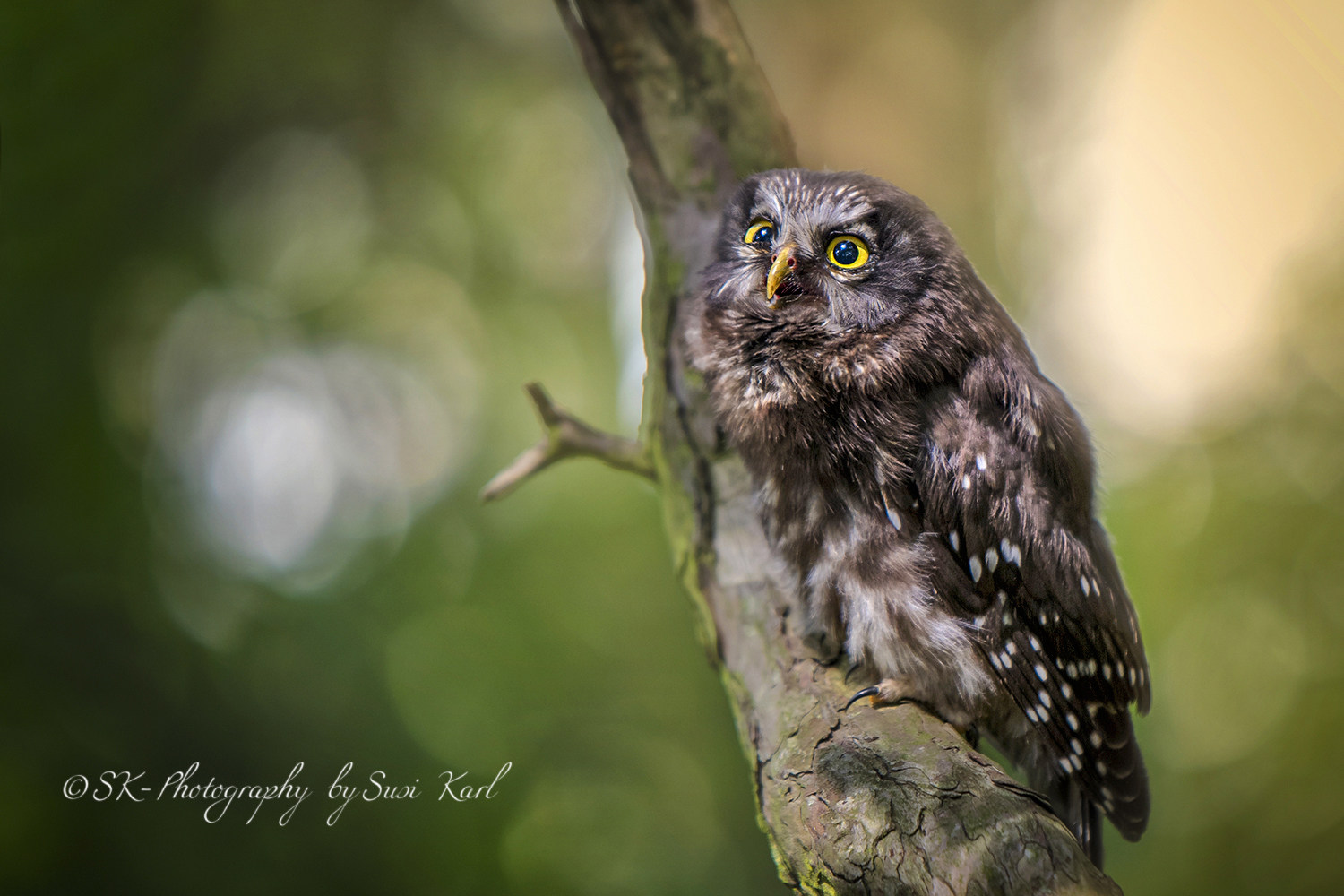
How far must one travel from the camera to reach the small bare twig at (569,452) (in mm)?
1920

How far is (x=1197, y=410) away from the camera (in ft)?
8.91

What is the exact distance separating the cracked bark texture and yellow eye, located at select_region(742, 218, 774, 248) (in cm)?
25

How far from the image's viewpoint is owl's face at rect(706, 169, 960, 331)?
1352 millimetres

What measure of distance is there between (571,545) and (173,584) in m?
1.54

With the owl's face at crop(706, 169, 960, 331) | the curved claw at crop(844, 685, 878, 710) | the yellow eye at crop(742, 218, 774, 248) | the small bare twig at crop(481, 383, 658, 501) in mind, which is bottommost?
the curved claw at crop(844, 685, 878, 710)

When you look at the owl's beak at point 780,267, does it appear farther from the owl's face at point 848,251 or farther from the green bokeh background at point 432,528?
the green bokeh background at point 432,528

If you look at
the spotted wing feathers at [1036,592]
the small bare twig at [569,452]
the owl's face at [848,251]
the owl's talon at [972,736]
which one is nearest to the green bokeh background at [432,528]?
the owl's face at [848,251]

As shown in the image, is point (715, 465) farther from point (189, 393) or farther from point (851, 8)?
point (189, 393)

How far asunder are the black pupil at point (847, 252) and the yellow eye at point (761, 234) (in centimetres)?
14

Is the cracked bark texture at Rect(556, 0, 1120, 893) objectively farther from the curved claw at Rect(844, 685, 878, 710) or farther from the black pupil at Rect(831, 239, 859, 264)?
the black pupil at Rect(831, 239, 859, 264)

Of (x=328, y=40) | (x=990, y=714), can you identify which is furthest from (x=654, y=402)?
(x=328, y=40)

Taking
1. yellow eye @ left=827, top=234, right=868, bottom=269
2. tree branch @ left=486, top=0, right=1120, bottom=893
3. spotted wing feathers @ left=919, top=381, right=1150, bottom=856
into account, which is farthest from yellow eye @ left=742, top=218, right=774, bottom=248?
spotted wing feathers @ left=919, top=381, right=1150, bottom=856

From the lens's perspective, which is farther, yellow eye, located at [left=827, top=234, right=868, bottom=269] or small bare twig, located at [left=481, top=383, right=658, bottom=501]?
small bare twig, located at [left=481, top=383, right=658, bottom=501]

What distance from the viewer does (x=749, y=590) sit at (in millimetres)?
1556
